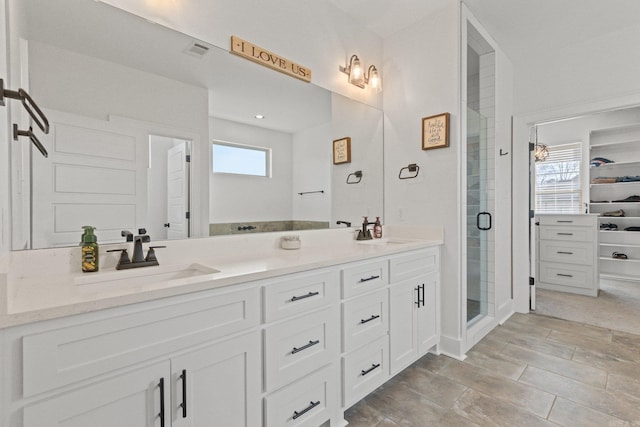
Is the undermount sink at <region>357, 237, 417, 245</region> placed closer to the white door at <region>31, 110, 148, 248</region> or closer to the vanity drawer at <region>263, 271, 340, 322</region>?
the vanity drawer at <region>263, 271, 340, 322</region>

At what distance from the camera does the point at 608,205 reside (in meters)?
4.75

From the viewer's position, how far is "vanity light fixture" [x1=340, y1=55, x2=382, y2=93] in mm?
2492

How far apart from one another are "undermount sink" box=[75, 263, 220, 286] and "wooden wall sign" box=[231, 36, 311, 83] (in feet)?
4.09

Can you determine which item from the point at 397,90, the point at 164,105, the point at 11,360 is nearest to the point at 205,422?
the point at 11,360

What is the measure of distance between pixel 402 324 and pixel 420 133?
1.51 m

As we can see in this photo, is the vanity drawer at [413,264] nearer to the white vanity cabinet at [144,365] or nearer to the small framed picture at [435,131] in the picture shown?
the small framed picture at [435,131]

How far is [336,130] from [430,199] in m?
0.94

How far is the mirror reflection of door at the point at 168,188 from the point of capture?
153 centimetres

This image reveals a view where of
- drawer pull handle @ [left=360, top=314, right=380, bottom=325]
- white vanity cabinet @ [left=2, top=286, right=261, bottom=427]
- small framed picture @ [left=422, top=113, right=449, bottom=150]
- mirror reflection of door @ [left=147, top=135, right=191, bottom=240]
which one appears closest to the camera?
white vanity cabinet @ [left=2, top=286, right=261, bottom=427]

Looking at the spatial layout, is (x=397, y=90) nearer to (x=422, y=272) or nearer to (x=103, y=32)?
(x=422, y=272)

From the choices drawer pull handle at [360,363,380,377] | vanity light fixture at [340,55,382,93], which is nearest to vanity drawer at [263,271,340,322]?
drawer pull handle at [360,363,380,377]

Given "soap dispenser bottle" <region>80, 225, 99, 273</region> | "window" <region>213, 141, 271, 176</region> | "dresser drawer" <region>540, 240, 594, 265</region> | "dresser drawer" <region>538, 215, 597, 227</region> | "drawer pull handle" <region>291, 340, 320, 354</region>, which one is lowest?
"drawer pull handle" <region>291, 340, 320, 354</region>

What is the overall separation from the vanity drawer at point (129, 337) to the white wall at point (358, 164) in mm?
1372

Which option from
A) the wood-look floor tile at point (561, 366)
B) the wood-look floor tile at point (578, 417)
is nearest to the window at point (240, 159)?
the wood-look floor tile at point (578, 417)
